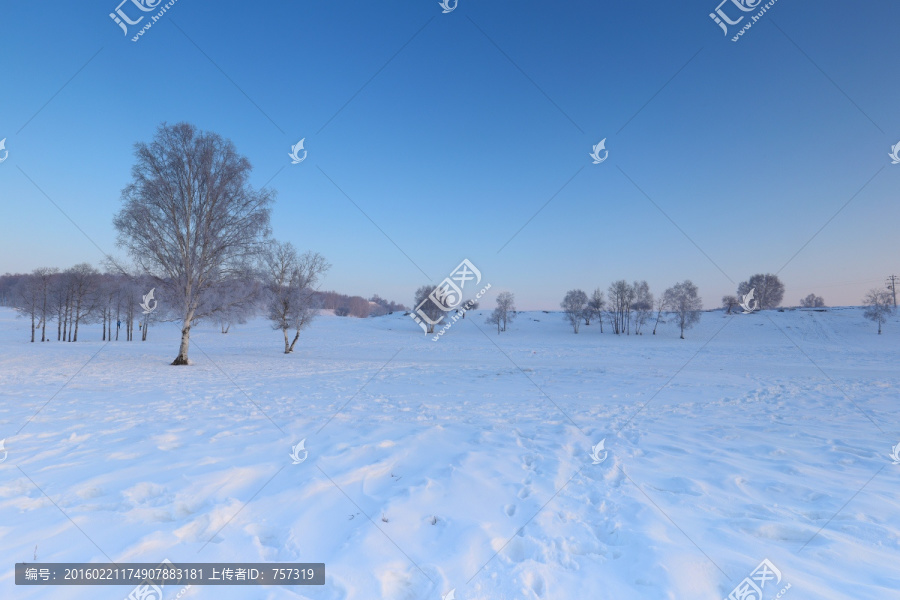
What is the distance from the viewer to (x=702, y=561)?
10.3ft

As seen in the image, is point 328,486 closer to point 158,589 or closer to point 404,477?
point 404,477

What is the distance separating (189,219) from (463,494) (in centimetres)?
2105

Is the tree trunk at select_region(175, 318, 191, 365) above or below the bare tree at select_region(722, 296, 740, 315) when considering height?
below

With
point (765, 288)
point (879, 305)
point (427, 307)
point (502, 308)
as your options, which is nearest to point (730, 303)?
point (765, 288)

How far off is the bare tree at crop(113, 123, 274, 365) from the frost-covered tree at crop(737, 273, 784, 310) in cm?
8748

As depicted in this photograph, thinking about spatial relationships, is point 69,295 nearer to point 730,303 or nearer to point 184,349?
point 184,349

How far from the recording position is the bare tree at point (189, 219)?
18359 mm

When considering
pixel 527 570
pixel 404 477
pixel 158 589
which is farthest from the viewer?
pixel 404 477

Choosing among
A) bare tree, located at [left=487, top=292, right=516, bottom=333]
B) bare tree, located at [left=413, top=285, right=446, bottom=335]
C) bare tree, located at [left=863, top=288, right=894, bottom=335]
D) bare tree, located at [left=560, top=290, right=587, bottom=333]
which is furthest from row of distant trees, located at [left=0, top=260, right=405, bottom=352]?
bare tree, located at [left=863, top=288, right=894, bottom=335]

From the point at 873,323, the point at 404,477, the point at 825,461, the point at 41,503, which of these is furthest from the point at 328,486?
the point at 873,323

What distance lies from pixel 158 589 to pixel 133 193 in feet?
72.6

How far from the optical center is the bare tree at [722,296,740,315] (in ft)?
257

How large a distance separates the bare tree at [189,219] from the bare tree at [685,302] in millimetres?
60599

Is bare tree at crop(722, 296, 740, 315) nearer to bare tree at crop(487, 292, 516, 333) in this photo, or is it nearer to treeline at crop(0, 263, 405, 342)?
bare tree at crop(487, 292, 516, 333)
